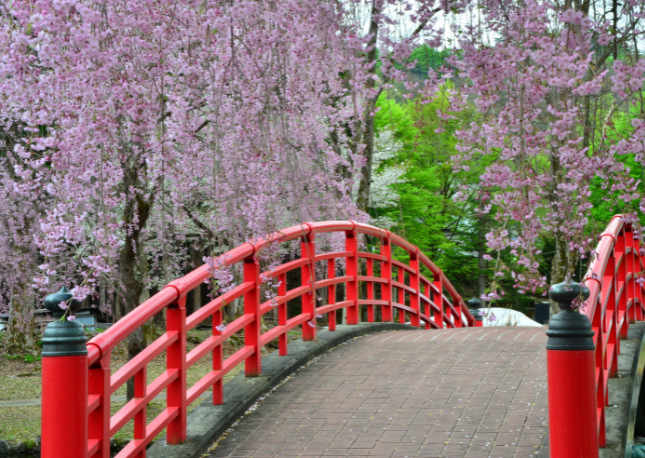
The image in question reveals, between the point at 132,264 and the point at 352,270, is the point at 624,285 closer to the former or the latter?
the point at 352,270

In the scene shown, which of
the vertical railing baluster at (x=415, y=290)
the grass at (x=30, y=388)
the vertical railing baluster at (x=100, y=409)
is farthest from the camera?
the vertical railing baluster at (x=415, y=290)

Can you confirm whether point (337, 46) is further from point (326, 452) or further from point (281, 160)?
point (326, 452)

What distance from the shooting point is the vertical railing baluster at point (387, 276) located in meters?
9.03

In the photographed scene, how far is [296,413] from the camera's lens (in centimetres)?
526

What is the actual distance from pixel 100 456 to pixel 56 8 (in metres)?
2.40

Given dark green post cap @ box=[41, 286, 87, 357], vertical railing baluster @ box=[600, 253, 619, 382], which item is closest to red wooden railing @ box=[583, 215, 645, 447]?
vertical railing baluster @ box=[600, 253, 619, 382]

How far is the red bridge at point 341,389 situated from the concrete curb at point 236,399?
0.6 inches

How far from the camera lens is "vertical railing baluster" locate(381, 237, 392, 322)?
9.03 meters

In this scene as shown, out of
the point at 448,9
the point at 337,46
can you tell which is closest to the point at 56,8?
the point at 337,46

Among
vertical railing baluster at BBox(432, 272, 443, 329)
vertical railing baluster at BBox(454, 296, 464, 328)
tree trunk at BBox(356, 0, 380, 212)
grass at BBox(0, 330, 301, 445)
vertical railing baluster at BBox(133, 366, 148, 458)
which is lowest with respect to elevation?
grass at BBox(0, 330, 301, 445)

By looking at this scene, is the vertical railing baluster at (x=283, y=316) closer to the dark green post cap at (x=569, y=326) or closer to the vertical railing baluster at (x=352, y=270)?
the vertical railing baluster at (x=352, y=270)

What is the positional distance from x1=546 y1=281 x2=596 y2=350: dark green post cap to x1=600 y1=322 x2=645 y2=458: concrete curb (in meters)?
1.40

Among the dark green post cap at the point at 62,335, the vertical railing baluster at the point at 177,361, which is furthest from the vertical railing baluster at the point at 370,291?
the dark green post cap at the point at 62,335

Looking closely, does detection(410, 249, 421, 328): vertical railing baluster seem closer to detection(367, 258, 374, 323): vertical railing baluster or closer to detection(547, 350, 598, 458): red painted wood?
detection(367, 258, 374, 323): vertical railing baluster
